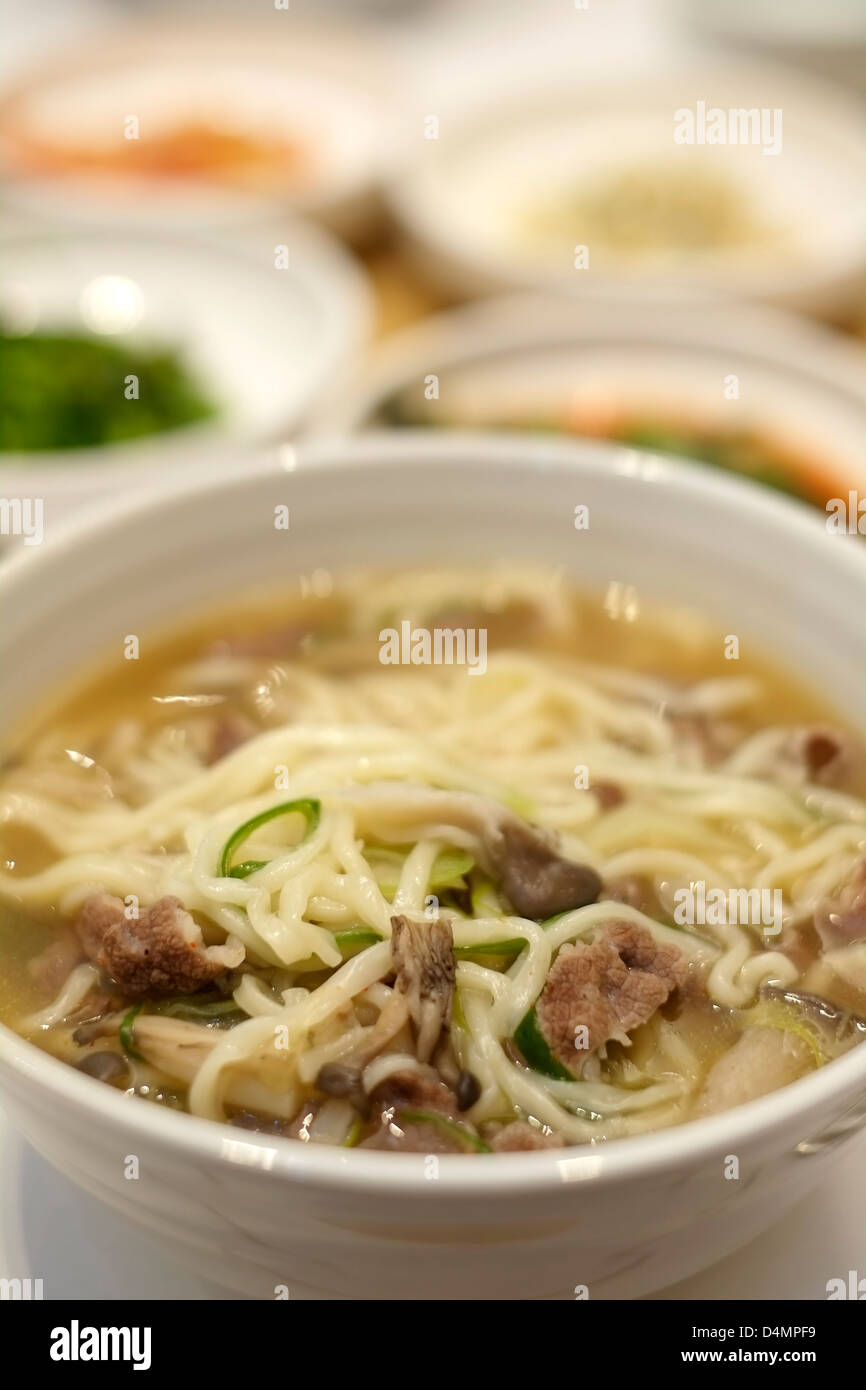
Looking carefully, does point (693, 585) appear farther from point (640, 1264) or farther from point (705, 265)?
point (705, 265)

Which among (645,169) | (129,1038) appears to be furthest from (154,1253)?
(645,169)

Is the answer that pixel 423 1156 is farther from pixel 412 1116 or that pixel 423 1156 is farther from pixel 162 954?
pixel 162 954

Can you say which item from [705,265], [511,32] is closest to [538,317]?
[705,265]

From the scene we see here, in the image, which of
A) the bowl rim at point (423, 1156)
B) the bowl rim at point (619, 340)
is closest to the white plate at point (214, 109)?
the bowl rim at point (619, 340)

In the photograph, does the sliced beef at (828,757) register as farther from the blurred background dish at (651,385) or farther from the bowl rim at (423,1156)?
the blurred background dish at (651,385)

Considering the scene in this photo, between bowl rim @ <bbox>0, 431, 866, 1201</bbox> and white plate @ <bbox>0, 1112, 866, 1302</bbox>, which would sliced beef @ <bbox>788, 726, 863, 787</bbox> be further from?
bowl rim @ <bbox>0, 431, 866, 1201</bbox>
